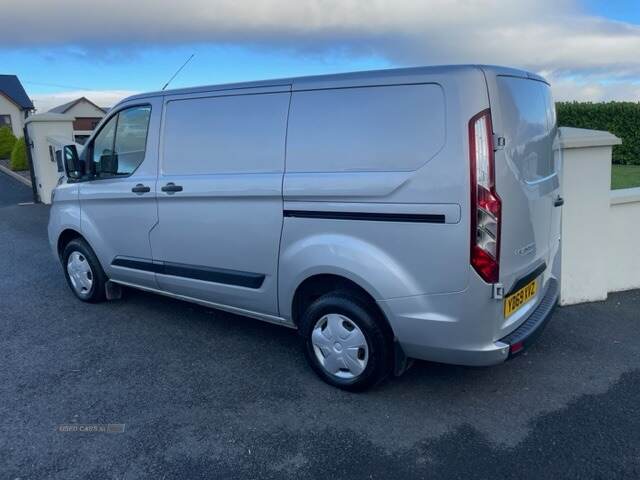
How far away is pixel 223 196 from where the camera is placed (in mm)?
3838

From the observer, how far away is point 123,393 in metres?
3.57

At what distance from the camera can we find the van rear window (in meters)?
2.91

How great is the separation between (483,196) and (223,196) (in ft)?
6.19

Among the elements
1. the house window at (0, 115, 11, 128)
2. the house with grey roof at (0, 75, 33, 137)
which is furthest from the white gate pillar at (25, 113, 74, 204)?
the house window at (0, 115, 11, 128)

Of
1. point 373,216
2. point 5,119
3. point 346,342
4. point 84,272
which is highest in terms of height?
point 5,119

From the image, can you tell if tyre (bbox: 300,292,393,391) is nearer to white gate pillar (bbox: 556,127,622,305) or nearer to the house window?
white gate pillar (bbox: 556,127,622,305)

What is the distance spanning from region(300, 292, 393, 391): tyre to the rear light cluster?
780 mm

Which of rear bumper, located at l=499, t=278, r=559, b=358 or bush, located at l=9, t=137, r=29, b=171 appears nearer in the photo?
rear bumper, located at l=499, t=278, r=559, b=358

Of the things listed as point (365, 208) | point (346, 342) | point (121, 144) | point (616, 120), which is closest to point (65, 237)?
point (121, 144)

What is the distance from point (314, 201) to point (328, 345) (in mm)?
961

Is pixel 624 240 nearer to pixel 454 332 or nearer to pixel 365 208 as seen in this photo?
pixel 454 332

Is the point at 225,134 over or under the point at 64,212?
over

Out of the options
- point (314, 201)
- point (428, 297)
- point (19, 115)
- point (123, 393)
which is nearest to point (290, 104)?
point (314, 201)

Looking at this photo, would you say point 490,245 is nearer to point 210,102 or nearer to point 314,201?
point 314,201
